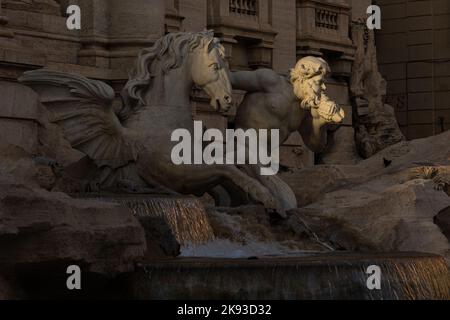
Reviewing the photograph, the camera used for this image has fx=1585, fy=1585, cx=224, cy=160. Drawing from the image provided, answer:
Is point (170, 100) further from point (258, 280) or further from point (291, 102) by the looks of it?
point (258, 280)

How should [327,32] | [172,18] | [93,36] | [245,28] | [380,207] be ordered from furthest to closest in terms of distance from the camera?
[327,32] < [245,28] < [172,18] < [93,36] < [380,207]

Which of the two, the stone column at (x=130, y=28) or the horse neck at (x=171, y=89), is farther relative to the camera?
the stone column at (x=130, y=28)

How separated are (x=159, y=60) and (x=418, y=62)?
1534cm

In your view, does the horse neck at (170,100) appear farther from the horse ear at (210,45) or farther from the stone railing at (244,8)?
the stone railing at (244,8)

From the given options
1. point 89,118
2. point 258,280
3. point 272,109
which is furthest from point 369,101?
point 258,280

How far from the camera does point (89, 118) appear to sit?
18000mm

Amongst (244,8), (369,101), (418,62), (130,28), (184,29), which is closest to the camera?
(130,28)

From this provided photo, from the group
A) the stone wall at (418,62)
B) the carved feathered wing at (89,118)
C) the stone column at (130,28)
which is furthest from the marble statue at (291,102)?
the stone wall at (418,62)

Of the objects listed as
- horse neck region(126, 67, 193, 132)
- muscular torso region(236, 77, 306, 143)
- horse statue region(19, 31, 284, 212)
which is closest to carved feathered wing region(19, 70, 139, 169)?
horse statue region(19, 31, 284, 212)

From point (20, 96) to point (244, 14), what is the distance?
31.7ft

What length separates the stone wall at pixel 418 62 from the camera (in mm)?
32750

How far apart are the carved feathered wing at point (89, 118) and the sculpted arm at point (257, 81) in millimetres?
2124

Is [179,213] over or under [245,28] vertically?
under

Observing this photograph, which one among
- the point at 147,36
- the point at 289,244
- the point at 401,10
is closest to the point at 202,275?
the point at 289,244
